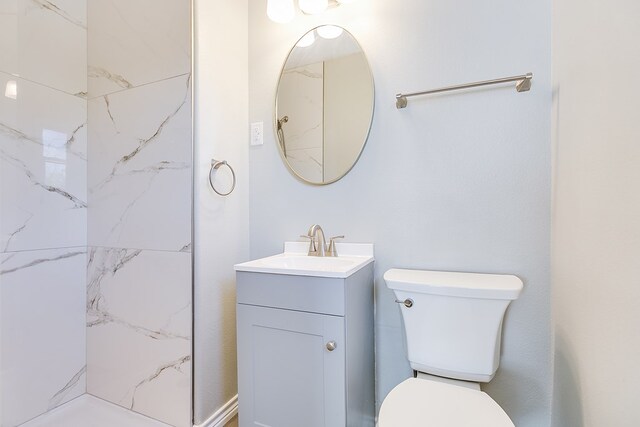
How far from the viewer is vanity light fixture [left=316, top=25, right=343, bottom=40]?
1376 mm

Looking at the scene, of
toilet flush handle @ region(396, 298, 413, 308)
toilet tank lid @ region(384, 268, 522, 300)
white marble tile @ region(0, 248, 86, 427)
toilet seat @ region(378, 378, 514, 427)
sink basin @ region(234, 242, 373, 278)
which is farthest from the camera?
white marble tile @ region(0, 248, 86, 427)

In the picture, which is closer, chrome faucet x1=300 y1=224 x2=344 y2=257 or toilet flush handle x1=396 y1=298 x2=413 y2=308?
toilet flush handle x1=396 y1=298 x2=413 y2=308

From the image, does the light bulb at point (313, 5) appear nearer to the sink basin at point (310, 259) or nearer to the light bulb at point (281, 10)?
the light bulb at point (281, 10)

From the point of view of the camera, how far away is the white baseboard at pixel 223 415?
1269mm

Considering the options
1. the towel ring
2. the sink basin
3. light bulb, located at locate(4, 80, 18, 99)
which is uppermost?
light bulb, located at locate(4, 80, 18, 99)

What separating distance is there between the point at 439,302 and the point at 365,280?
31cm

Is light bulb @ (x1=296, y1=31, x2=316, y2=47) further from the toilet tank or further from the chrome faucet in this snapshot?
the toilet tank

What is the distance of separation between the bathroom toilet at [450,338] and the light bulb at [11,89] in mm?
1825

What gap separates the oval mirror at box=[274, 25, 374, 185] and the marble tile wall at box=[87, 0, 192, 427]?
1.60ft

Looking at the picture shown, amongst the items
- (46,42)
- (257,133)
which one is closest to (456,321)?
(257,133)

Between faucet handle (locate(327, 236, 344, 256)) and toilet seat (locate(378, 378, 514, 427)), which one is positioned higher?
faucet handle (locate(327, 236, 344, 256))

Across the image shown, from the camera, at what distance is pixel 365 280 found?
1.20 metres

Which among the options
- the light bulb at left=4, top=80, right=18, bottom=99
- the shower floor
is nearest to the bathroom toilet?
the shower floor

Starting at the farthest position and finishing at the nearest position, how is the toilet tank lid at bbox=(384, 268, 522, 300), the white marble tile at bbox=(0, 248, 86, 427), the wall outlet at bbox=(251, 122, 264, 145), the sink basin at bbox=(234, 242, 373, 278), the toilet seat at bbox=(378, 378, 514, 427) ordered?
the wall outlet at bbox=(251, 122, 264, 145) < the white marble tile at bbox=(0, 248, 86, 427) < the sink basin at bbox=(234, 242, 373, 278) < the toilet tank lid at bbox=(384, 268, 522, 300) < the toilet seat at bbox=(378, 378, 514, 427)
